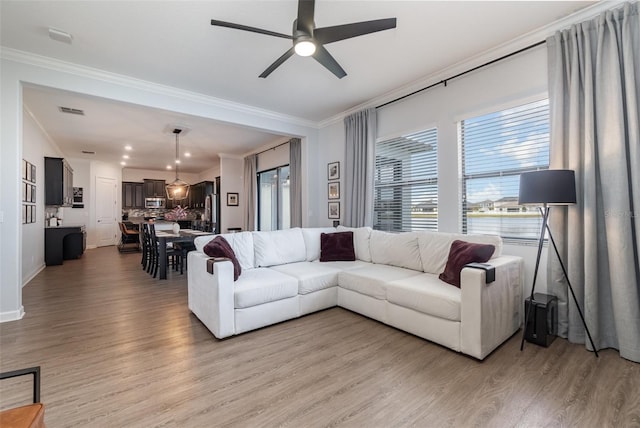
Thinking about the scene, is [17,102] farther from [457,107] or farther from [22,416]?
[457,107]

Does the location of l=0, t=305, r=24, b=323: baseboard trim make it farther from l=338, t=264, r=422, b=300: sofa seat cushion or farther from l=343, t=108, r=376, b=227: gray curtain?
l=343, t=108, r=376, b=227: gray curtain

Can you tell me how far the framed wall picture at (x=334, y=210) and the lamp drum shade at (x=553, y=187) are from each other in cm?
324

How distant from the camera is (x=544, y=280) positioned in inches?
114

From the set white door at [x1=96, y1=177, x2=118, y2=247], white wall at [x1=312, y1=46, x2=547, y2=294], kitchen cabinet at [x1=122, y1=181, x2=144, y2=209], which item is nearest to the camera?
white wall at [x1=312, y1=46, x2=547, y2=294]

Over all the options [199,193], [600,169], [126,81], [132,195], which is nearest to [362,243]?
[600,169]

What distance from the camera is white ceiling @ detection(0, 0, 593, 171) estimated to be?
8.23ft

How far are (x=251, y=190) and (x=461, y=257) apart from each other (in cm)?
645

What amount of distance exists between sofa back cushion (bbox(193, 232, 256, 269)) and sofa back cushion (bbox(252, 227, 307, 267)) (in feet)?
0.27

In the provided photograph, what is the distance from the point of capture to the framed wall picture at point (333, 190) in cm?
537

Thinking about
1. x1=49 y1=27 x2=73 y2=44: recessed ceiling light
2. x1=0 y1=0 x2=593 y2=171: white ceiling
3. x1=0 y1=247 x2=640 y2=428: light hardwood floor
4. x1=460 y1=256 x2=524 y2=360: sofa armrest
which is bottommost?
x1=0 y1=247 x2=640 y2=428: light hardwood floor

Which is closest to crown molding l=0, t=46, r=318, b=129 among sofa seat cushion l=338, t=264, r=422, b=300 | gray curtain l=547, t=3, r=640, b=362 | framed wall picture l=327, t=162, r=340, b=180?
framed wall picture l=327, t=162, r=340, b=180

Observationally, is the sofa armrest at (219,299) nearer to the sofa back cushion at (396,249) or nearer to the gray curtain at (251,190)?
the sofa back cushion at (396,249)

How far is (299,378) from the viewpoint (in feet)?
6.73

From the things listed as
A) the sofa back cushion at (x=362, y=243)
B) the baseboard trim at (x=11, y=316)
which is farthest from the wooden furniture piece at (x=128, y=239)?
the sofa back cushion at (x=362, y=243)
